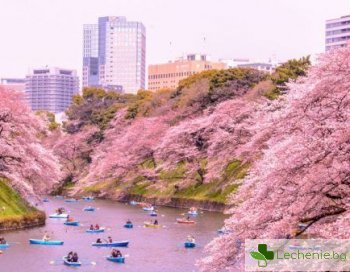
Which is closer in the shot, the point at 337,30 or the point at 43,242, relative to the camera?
the point at 43,242

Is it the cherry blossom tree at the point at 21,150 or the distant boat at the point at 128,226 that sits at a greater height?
the cherry blossom tree at the point at 21,150

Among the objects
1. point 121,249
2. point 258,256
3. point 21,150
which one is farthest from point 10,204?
point 258,256

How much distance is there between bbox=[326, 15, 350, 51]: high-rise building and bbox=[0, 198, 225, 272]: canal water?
109908 millimetres

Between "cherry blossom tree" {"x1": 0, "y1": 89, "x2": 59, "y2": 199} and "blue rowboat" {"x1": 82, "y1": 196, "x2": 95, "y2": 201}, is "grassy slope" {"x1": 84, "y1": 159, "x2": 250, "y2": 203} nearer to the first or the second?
"blue rowboat" {"x1": 82, "y1": 196, "x2": 95, "y2": 201}

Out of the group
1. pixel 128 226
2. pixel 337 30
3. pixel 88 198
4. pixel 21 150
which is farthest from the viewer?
pixel 337 30

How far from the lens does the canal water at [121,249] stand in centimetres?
4128

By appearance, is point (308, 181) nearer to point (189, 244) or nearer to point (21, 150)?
point (189, 244)

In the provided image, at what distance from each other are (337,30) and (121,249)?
13812 centimetres

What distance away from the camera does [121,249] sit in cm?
4803

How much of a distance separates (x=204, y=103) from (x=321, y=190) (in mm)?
67763

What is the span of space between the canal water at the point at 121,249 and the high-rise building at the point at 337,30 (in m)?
110

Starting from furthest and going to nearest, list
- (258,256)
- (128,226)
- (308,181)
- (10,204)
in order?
(128,226) < (10,204) < (258,256) < (308,181)
